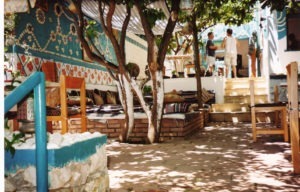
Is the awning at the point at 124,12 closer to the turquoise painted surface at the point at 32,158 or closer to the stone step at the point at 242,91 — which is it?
the stone step at the point at 242,91

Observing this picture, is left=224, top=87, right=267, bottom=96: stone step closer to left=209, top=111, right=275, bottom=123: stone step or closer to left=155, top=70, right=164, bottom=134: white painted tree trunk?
left=209, top=111, right=275, bottom=123: stone step

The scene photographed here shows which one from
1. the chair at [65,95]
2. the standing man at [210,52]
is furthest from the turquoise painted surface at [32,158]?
the standing man at [210,52]

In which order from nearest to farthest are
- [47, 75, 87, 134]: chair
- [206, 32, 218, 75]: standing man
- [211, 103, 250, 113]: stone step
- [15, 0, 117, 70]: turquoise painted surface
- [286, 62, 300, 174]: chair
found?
1. [286, 62, 300, 174]: chair
2. [47, 75, 87, 134]: chair
3. [15, 0, 117, 70]: turquoise painted surface
4. [211, 103, 250, 113]: stone step
5. [206, 32, 218, 75]: standing man

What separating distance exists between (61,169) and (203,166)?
8.70 ft

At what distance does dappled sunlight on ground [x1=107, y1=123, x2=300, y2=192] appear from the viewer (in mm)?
3412

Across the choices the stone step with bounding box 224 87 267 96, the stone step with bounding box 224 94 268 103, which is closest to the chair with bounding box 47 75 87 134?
the stone step with bounding box 224 94 268 103

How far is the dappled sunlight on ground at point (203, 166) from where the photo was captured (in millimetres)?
3412

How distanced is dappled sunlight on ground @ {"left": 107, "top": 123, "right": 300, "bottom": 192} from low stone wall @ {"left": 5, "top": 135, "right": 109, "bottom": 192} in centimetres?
105

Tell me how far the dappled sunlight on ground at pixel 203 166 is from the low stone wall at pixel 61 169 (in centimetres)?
105

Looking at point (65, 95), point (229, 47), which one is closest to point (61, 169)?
point (65, 95)

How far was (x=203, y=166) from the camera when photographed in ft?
14.2

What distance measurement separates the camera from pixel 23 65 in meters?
7.98

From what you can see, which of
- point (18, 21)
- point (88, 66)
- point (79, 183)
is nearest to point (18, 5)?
point (18, 21)

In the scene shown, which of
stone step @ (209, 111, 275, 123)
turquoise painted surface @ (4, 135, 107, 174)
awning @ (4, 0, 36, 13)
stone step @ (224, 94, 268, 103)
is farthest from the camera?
stone step @ (224, 94, 268, 103)
